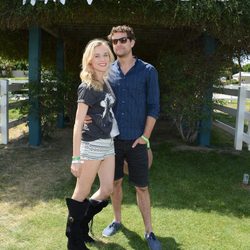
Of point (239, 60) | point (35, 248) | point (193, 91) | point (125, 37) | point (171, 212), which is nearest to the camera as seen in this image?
point (125, 37)

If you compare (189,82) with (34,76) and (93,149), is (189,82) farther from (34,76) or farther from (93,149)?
(93,149)

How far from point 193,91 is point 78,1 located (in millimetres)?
2760

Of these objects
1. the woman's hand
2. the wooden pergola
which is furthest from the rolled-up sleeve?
the wooden pergola

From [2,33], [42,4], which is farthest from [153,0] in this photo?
[2,33]

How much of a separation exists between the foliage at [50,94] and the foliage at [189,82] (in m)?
1.98

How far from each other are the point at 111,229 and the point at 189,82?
167 inches

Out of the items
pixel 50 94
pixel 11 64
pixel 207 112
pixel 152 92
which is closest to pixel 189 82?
pixel 207 112

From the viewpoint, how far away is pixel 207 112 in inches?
322

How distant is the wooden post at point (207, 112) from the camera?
26.8ft

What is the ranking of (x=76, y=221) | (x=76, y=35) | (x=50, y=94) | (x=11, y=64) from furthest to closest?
(x=11, y=64), (x=76, y=35), (x=50, y=94), (x=76, y=221)

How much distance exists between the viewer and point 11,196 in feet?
18.0

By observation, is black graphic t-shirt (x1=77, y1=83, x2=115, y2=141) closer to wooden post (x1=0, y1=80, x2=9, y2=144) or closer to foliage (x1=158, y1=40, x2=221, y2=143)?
foliage (x1=158, y1=40, x2=221, y2=143)

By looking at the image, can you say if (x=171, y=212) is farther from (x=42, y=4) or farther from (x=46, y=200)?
(x=42, y=4)

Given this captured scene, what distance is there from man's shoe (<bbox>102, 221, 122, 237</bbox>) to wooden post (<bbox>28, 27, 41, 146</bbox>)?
4388 mm
